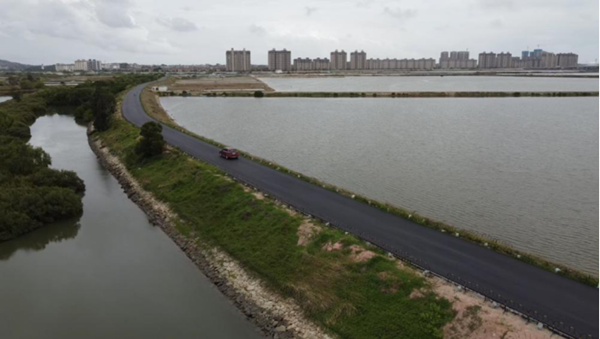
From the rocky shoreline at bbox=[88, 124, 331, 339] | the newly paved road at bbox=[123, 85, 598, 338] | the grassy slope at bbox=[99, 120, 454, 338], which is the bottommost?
the rocky shoreline at bbox=[88, 124, 331, 339]

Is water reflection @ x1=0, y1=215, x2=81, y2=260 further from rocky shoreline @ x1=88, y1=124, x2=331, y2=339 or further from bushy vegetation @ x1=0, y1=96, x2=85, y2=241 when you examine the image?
rocky shoreline @ x1=88, y1=124, x2=331, y2=339

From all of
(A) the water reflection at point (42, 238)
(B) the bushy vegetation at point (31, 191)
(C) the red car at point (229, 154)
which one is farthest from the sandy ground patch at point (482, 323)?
(B) the bushy vegetation at point (31, 191)

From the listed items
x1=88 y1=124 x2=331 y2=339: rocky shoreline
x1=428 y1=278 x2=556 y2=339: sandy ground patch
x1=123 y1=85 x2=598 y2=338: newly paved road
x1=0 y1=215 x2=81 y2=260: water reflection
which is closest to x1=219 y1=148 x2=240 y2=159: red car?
x1=88 y1=124 x2=331 y2=339: rocky shoreline

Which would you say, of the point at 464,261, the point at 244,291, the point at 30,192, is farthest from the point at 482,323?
the point at 30,192

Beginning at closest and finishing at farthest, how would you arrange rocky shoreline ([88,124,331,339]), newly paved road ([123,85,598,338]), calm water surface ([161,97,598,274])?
newly paved road ([123,85,598,338]) < rocky shoreline ([88,124,331,339]) < calm water surface ([161,97,598,274])

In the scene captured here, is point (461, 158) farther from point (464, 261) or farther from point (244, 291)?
point (244, 291)

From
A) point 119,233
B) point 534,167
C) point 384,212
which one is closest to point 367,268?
point 384,212

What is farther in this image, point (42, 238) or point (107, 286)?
point (42, 238)
